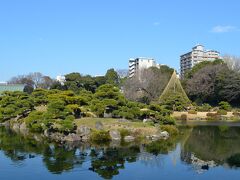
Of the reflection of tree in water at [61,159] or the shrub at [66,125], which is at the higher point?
the shrub at [66,125]

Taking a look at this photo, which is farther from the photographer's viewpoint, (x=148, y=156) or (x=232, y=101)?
(x=232, y=101)

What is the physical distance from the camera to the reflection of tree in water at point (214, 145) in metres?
20.2

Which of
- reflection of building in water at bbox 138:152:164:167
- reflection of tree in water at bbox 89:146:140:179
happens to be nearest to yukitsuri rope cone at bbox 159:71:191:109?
reflection of tree in water at bbox 89:146:140:179

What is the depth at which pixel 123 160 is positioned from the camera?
1909cm

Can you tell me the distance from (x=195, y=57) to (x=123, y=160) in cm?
9107

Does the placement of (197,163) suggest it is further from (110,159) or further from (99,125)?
(99,125)

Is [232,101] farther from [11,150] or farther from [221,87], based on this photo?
[11,150]

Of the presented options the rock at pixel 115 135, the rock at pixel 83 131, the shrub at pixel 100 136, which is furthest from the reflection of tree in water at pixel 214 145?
the rock at pixel 83 131

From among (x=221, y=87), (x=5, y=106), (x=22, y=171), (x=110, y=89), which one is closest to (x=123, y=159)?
(x=22, y=171)

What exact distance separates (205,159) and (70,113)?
1124cm

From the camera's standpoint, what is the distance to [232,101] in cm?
5131

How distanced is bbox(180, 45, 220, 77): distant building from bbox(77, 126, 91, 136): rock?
82053mm

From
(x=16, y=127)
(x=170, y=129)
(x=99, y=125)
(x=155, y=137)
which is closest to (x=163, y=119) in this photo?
(x=170, y=129)

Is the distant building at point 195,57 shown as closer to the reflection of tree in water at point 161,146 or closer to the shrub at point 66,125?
the reflection of tree in water at point 161,146
